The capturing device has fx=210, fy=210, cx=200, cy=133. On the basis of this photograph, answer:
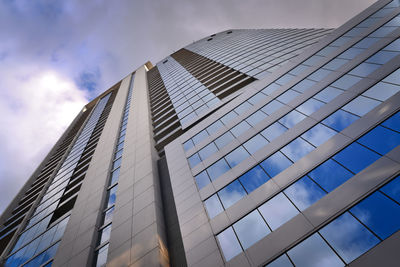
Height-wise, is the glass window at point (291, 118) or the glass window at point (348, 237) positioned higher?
the glass window at point (291, 118)

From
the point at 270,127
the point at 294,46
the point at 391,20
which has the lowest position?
the point at 294,46

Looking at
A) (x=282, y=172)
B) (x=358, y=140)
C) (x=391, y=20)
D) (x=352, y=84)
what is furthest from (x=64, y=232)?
(x=391, y=20)

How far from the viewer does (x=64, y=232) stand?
19.8 m

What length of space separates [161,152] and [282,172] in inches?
672

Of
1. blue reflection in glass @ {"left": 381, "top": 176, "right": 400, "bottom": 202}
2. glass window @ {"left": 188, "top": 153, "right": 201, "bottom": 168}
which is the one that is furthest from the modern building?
glass window @ {"left": 188, "top": 153, "right": 201, "bottom": 168}

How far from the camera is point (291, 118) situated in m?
16.7

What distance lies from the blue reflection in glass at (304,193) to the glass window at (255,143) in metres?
4.47

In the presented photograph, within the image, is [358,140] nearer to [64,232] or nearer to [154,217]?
[154,217]

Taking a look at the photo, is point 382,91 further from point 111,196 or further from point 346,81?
point 111,196

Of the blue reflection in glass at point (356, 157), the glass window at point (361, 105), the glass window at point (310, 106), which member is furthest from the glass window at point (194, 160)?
the glass window at point (361, 105)

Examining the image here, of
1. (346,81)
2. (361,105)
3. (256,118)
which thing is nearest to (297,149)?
(361,105)

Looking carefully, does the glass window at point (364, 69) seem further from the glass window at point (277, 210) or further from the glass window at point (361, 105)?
the glass window at point (277, 210)

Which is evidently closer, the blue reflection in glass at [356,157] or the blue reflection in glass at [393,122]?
the blue reflection in glass at [356,157]

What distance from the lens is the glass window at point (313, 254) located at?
28.3 ft
